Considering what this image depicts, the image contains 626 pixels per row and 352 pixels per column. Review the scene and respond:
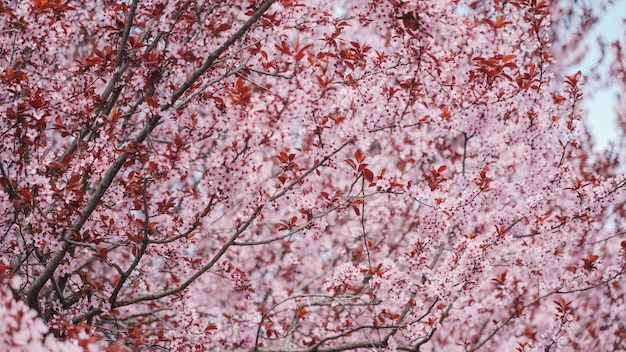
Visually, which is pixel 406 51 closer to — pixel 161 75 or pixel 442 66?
pixel 442 66

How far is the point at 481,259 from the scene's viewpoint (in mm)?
3555

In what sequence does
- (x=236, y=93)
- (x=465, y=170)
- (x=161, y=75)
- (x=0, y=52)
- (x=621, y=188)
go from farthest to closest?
(x=465, y=170), (x=621, y=188), (x=0, y=52), (x=161, y=75), (x=236, y=93)

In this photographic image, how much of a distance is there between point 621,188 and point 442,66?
1.86 metres

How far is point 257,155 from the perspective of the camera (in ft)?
13.0

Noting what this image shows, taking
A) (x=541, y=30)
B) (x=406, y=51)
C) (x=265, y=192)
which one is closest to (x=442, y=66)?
(x=406, y=51)

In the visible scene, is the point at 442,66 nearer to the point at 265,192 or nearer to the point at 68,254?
the point at 265,192

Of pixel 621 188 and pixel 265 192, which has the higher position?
pixel 621 188

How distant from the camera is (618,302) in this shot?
6078 millimetres

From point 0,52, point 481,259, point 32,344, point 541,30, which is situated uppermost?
point 541,30

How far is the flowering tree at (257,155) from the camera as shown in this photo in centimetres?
275

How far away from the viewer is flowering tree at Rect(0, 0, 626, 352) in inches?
108

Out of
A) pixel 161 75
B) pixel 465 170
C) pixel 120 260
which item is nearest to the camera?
pixel 161 75

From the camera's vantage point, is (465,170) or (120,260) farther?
(120,260)

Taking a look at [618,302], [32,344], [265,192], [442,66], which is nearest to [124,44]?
[265,192]
